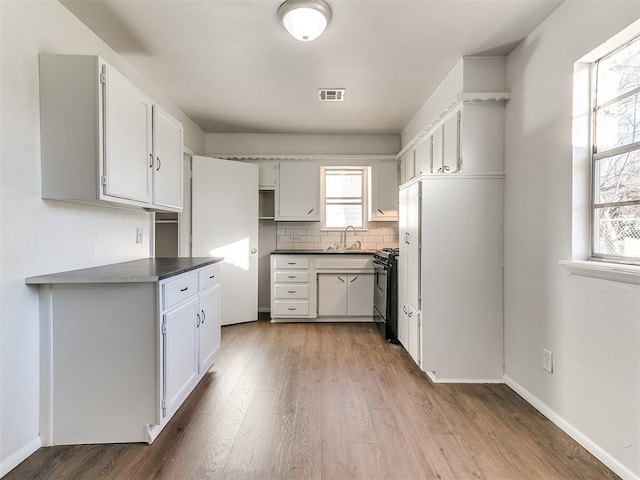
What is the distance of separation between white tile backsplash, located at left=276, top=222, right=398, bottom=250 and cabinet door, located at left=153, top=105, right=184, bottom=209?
1.93 m

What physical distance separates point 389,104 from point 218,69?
172cm

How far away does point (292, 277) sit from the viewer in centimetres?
413

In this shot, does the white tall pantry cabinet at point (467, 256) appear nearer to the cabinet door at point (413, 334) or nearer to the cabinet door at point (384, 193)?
the cabinet door at point (413, 334)

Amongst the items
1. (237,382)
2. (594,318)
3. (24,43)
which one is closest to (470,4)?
(594,318)

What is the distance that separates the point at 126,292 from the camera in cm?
177

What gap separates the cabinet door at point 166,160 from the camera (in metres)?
2.41

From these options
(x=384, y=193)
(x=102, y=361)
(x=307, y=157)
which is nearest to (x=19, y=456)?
(x=102, y=361)

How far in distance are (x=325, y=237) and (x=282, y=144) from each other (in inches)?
54.8

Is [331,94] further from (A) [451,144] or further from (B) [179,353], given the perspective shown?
(B) [179,353]

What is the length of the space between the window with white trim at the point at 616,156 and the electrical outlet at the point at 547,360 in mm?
639

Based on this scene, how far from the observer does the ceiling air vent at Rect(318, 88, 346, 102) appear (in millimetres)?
3113

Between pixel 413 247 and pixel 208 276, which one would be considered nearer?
pixel 208 276

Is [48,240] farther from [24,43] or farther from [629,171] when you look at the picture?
[629,171]

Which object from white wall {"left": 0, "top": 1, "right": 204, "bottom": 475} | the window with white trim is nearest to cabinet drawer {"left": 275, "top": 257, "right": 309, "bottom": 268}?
white wall {"left": 0, "top": 1, "right": 204, "bottom": 475}
